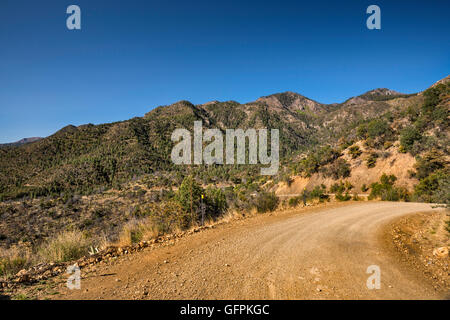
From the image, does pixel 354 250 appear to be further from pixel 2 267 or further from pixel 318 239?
pixel 2 267

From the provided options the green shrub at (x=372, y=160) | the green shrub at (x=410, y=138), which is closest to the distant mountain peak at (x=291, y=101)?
the green shrub at (x=372, y=160)

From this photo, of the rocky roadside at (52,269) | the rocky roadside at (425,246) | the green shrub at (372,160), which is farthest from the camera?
the green shrub at (372,160)

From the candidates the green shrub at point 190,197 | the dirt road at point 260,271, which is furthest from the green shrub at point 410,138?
the green shrub at point 190,197

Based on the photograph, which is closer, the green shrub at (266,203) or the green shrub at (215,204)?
the green shrub at (266,203)

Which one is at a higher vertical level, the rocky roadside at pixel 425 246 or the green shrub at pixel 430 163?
the green shrub at pixel 430 163

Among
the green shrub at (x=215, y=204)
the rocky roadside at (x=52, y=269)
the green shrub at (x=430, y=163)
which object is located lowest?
the green shrub at (x=215, y=204)

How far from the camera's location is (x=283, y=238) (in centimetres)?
623

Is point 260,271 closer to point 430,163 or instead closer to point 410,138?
point 430,163

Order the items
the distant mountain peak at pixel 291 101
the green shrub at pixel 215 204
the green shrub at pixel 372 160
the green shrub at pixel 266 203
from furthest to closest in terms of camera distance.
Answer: the distant mountain peak at pixel 291 101
the green shrub at pixel 372 160
the green shrub at pixel 215 204
the green shrub at pixel 266 203

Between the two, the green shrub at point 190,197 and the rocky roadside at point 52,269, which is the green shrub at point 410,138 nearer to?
the green shrub at point 190,197

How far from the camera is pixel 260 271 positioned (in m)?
4.08

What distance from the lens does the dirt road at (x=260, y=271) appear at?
3338 mm

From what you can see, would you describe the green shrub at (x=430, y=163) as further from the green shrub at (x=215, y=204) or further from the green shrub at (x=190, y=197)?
the green shrub at (x=190, y=197)

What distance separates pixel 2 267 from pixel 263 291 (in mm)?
5943
